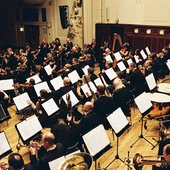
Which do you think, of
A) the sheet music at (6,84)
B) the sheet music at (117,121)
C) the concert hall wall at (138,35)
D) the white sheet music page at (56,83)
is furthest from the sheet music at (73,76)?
the concert hall wall at (138,35)

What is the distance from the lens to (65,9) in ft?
65.8

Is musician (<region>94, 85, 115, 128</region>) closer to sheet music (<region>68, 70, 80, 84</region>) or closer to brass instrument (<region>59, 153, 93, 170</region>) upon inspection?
sheet music (<region>68, 70, 80, 84</region>)

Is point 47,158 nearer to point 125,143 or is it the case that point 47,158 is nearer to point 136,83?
point 125,143

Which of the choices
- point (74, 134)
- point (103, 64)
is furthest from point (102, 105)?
point (103, 64)

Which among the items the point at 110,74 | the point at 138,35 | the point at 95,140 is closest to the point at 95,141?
the point at 95,140

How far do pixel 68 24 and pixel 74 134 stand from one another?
14825mm

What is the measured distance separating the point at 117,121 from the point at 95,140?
3.17ft

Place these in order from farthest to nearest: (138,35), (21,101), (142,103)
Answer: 1. (138,35)
2. (21,101)
3. (142,103)

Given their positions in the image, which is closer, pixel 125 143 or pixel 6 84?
pixel 125 143

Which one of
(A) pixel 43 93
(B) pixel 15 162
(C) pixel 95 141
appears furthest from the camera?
(A) pixel 43 93

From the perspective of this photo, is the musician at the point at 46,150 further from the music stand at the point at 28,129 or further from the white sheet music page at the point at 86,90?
the white sheet music page at the point at 86,90

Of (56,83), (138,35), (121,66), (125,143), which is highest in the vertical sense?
(138,35)

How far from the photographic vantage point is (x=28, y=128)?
6965mm

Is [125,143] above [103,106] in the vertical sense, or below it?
below
